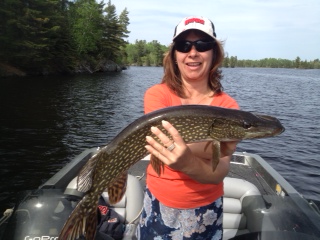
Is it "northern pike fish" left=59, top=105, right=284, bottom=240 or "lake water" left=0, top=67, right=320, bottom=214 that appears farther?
"lake water" left=0, top=67, right=320, bottom=214

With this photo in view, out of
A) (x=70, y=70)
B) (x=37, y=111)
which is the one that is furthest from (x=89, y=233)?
(x=70, y=70)

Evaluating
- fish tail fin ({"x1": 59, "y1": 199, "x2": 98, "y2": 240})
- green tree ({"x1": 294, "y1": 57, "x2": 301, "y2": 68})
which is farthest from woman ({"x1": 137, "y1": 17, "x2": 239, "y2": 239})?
green tree ({"x1": 294, "y1": 57, "x2": 301, "y2": 68})

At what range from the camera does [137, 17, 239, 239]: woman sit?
2.14 meters

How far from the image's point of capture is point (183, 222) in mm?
2238

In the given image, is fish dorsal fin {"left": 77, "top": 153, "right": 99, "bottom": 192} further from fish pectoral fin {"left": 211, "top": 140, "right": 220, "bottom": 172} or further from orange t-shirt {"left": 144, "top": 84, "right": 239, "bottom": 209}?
fish pectoral fin {"left": 211, "top": 140, "right": 220, "bottom": 172}

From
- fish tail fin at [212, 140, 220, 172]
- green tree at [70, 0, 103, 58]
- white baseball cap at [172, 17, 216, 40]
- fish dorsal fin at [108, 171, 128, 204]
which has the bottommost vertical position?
fish dorsal fin at [108, 171, 128, 204]

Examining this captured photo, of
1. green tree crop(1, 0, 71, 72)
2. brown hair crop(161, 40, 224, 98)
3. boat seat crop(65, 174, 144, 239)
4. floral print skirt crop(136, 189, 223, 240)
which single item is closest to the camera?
floral print skirt crop(136, 189, 223, 240)

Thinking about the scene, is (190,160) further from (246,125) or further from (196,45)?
(196,45)

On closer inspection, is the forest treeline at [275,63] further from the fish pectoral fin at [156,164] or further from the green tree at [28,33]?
the fish pectoral fin at [156,164]

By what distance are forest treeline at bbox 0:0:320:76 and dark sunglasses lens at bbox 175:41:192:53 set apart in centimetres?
1431

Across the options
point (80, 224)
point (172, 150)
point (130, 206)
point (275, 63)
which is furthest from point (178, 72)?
point (275, 63)

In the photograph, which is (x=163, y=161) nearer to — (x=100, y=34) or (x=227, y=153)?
(x=227, y=153)

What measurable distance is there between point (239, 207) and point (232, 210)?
12cm

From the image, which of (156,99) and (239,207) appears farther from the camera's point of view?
(239,207)
